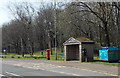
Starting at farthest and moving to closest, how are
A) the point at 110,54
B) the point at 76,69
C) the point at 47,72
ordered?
the point at 110,54
the point at 76,69
the point at 47,72

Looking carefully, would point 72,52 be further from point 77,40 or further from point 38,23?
point 38,23

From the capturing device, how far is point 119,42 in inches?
1743

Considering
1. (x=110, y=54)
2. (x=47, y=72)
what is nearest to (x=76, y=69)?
(x=47, y=72)

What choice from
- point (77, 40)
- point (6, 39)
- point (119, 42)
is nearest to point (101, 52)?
point (77, 40)

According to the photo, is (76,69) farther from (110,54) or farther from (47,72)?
(110,54)

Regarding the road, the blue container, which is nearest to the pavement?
the road

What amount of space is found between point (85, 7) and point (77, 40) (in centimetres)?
825

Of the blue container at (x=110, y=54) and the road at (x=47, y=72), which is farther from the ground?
the blue container at (x=110, y=54)

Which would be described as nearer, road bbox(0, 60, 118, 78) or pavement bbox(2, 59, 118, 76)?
road bbox(0, 60, 118, 78)

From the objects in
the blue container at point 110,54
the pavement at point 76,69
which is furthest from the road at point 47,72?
the blue container at point 110,54

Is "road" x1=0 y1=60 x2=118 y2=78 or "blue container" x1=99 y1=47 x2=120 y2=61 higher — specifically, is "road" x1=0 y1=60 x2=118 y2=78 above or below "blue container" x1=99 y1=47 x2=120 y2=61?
below

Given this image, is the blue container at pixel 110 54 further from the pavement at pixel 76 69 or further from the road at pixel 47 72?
the road at pixel 47 72

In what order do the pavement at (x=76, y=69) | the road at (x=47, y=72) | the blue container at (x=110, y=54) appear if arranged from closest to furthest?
the road at (x=47, y=72) → the pavement at (x=76, y=69) → the blue container at (x=110, y=54)

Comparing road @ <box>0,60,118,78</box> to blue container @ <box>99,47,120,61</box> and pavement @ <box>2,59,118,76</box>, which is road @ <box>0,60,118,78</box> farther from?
blue container @ <box>99,47,120,61</box>
